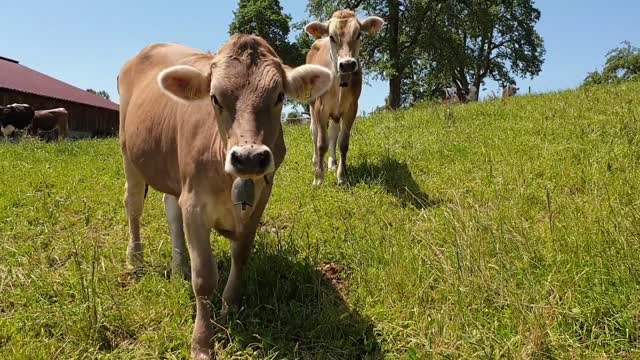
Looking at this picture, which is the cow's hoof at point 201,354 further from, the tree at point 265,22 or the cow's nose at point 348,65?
the tree at point 265,22

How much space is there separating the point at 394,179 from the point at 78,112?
37.5m

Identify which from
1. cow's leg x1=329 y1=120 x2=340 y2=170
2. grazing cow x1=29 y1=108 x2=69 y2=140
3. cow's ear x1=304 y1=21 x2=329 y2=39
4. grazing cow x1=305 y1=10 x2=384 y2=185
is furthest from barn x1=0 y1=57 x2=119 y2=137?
grazing cow x1=305 y1=10 x2=384 y2=185

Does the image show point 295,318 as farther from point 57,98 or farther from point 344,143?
point 57,98

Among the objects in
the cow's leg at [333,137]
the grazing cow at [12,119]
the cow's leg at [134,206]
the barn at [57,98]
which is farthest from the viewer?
the barn at [57,98]

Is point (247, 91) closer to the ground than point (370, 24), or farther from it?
closer to the ground

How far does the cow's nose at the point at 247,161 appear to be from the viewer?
2977mm

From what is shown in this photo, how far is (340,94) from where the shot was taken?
823 cm

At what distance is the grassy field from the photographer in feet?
10.4

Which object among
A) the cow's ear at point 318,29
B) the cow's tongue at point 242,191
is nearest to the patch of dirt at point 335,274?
the cow's tongue at point 242,191

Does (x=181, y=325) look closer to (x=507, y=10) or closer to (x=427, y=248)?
(x=427, y=248)

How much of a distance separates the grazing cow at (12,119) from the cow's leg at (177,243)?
67.4ft

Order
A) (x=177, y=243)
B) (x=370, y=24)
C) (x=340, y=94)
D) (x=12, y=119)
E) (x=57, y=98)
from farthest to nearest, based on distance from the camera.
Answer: (x=57, y=98), (x=12, y=119), (x=370, y=24), (x=340, y=94), (x=177, y=243)

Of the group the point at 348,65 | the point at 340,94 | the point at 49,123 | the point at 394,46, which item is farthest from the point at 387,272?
the point at 394,46

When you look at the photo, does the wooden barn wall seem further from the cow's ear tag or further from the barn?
the cow's ear tag
